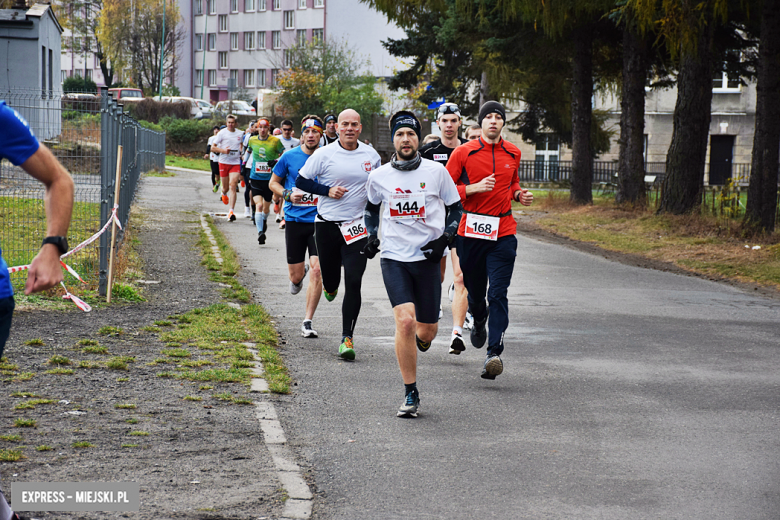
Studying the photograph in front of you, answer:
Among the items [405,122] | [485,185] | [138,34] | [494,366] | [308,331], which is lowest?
[308,331]

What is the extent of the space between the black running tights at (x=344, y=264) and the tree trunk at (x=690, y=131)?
13.1m

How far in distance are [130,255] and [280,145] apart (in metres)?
4.31

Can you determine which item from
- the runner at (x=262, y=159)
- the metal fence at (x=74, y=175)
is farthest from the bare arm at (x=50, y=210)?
the runner at (x=262, y=159)

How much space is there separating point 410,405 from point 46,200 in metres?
3.41

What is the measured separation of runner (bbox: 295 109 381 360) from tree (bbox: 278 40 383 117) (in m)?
48.6

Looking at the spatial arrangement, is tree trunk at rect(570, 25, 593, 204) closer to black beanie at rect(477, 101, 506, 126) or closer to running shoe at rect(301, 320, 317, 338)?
running shoe at rect(301, 320, 317, 338)

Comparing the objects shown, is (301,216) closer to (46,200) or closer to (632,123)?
(46,200)

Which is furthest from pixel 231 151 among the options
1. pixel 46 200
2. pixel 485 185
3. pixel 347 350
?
pixel 46 200

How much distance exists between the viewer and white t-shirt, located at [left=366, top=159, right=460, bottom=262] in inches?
266

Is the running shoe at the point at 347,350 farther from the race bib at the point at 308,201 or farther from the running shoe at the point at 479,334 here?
the race bib at the point at 308,201

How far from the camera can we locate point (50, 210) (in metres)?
3.47

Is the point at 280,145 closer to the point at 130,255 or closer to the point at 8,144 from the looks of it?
the point at 130,255

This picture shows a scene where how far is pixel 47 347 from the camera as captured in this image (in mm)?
8016

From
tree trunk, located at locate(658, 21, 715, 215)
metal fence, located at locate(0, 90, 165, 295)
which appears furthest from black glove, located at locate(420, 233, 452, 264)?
tree trunk, located at locate(658, 21, 715, 215)
